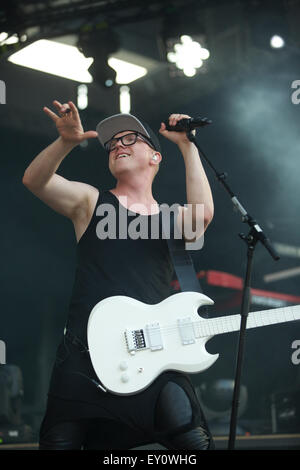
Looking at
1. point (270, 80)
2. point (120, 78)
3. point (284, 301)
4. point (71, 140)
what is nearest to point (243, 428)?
point (284, 301)

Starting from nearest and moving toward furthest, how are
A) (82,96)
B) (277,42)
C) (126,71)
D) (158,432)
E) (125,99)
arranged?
1. (158,432)
2. (277,42)
3. (82,96)
4. (126,71)
5. (125,99)

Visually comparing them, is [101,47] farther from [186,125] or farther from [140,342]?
[140,342]

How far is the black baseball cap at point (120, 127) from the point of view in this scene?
2935 mm

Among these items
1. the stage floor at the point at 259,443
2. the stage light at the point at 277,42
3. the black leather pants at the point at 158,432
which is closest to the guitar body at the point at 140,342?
the black leather pants at the point at 158,432

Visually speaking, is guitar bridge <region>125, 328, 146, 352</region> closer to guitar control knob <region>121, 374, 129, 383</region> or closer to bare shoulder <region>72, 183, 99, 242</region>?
guitar control knob <region>121, 374, 129, 383</region>

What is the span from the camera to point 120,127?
298 cm

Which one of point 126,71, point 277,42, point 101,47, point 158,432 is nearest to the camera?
point 158,432

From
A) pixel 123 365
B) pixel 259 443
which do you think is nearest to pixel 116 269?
pixel 123 365

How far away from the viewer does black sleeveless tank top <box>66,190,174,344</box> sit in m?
2.59

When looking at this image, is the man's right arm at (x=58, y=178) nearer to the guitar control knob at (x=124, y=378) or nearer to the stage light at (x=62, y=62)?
the guitar control knob at (x=124, y=378)

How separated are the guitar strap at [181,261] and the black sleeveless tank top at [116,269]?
0.03 m

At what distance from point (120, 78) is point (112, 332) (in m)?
6.94

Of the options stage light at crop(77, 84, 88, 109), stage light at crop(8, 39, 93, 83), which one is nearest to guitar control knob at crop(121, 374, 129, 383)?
stage light at crop(8, 39, 93, 83)

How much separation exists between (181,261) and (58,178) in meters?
0.72
